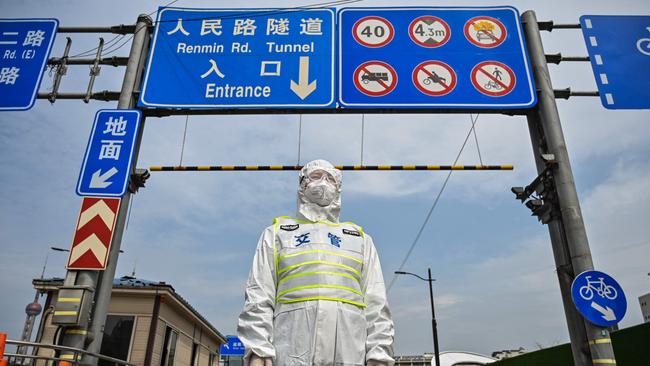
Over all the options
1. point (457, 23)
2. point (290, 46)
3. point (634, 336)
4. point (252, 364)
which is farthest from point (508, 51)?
point (252, 364)

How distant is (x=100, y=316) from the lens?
5.67 metres

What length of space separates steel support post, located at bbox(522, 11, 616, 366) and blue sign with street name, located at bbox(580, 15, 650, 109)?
2.51 ft

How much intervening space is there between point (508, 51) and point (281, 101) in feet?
12.0

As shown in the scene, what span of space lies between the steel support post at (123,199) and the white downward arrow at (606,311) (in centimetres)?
618

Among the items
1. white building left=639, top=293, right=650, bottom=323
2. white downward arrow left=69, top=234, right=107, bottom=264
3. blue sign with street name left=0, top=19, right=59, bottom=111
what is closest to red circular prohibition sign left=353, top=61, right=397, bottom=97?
white downward arrow left=69, top=234, right=107, bottom=264

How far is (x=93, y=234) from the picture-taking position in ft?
18.8

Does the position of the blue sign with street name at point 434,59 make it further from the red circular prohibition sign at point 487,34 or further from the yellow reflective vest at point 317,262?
the yellow reflective vest at point 317,262

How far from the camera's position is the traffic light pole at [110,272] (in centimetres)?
532

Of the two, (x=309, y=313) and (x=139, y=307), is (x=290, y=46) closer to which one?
(x=309, y=313)

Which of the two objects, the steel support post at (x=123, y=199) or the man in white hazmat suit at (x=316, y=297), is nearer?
the man in white hazmat suit at (x=316, y=297)

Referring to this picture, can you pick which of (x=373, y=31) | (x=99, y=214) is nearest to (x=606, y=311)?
(x=373, y=31)

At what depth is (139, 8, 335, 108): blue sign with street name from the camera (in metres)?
6.43

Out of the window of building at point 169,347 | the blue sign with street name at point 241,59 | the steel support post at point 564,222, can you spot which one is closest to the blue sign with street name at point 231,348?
the window of building at point 169,347

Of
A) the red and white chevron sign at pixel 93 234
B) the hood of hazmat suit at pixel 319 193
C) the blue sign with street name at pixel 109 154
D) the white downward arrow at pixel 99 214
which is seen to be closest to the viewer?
the hood of hazmat suit at pixel 319 193
